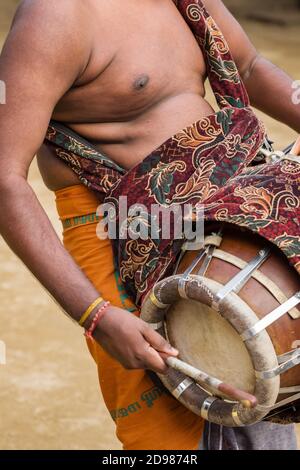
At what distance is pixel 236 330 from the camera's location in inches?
91.2

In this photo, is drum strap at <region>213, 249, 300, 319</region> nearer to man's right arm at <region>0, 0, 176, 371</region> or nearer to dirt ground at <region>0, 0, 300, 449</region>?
man's right arm at <region>0, 0, 176, 371</region>

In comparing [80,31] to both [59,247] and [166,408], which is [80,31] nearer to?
[59,247]

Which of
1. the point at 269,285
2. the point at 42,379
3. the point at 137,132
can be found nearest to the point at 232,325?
the point at 269,285

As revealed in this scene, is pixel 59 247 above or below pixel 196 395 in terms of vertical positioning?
above

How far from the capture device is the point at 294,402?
8.25ft

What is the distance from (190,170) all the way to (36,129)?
41cm

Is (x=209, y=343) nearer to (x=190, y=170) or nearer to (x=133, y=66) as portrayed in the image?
(x=190, y=170)

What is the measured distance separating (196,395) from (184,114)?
28.3 inches

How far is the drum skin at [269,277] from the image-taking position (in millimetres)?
2318

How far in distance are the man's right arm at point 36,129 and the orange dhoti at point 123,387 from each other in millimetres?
268

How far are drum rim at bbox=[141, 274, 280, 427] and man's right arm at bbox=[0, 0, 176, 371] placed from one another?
0.11 m

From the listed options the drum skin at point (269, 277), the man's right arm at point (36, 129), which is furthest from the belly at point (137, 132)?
the drum skin at point (269, 277)
